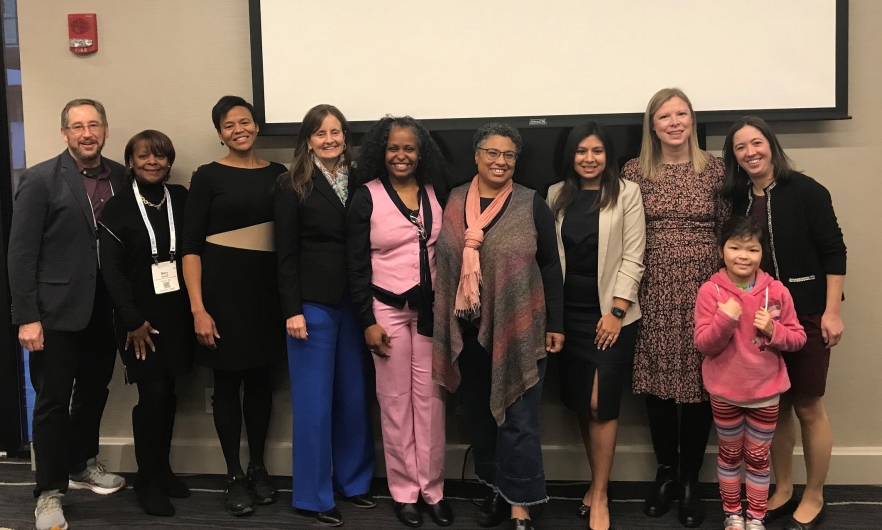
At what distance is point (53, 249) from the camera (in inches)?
96.7

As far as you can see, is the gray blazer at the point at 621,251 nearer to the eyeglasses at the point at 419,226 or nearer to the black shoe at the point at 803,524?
the eyeglasses at the point at 419,226

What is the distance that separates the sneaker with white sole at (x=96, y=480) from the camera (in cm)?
282

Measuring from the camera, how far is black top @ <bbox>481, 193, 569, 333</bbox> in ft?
7.47

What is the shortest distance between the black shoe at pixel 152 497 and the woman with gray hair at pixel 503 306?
1.28 m

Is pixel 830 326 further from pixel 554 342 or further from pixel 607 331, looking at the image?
pixel 554 342

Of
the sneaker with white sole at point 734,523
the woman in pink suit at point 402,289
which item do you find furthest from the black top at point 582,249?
the sneaker with white sole at point 734,523

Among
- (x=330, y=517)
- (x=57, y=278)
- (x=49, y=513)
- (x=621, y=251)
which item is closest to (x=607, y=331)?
(x=621, y=251)

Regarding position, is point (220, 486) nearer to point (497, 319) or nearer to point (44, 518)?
point (44, 518)

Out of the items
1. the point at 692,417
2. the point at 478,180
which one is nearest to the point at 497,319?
the point at 478,180

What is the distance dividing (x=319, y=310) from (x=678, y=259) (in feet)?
4.56

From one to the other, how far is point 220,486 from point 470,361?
1.41m

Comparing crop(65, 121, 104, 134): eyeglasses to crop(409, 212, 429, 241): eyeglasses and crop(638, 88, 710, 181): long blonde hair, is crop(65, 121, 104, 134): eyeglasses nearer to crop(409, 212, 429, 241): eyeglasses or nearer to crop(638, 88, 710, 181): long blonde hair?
crop(409, 212, 429, 241): eyeglasses

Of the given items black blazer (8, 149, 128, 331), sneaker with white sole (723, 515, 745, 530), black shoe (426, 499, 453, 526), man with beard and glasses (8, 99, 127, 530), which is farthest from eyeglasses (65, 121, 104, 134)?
sneaker with white sole (723, 515, 745, 530)

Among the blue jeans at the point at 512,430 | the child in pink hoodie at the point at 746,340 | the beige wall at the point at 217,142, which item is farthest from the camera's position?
the beige wall at the point at 217,142
